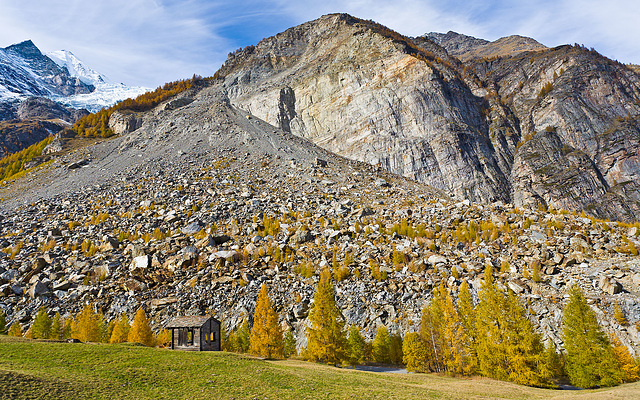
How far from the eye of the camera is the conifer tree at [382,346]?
36750 mm

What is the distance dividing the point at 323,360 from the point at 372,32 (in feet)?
387

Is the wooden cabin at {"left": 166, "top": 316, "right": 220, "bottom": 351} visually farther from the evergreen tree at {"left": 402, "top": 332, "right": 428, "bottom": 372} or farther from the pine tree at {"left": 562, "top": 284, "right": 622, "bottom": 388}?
the pine tree at {"left": 562, "top": 284, "right": 622, "bottom": 388}

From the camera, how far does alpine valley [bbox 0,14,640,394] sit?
4119cm

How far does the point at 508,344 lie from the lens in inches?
1183

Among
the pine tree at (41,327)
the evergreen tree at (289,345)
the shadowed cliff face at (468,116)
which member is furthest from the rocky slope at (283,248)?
the shadowed cliff face at (468,116)

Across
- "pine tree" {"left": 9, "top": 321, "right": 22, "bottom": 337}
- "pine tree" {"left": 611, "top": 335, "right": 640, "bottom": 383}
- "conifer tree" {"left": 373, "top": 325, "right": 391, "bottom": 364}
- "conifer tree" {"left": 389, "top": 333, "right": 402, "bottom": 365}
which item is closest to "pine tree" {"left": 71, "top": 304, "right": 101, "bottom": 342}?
"pine tree" {"left": 9, "top": 321, "right": 22, "bottom": 337}

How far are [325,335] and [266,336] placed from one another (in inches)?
237

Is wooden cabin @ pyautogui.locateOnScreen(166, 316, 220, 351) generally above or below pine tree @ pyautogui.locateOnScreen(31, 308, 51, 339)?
below

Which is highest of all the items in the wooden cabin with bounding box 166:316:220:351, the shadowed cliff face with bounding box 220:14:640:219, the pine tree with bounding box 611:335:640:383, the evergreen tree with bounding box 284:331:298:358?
the shadowed cliff face with bounding box 220:14:640:219

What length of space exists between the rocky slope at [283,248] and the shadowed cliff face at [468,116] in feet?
82.0

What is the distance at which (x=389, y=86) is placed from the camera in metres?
104

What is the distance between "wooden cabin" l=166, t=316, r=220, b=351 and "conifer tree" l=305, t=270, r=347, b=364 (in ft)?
32.4

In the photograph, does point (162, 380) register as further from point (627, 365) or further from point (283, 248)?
point (627, 365)

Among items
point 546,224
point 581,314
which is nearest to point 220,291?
point 581,314
